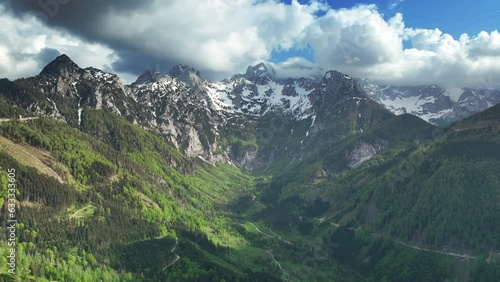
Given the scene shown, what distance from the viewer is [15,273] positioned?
195 metres
